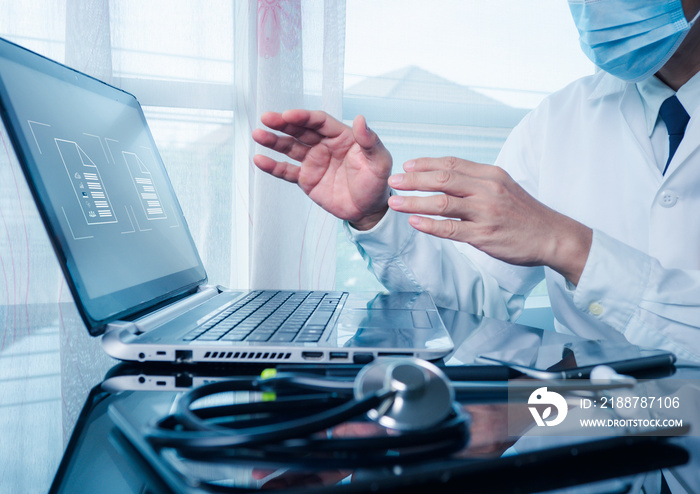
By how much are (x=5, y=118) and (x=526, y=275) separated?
0.84 metres

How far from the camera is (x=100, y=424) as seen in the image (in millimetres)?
318

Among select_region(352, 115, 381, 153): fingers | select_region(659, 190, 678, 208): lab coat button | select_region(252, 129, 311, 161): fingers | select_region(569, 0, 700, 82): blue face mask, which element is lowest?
select_region(659, 190, 678, 208): lab coat button

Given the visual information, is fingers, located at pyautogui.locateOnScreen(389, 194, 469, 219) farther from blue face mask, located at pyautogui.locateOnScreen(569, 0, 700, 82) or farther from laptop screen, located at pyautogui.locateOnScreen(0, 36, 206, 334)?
blue face mask, located at pyautogui.locateOnScreen(569, 0, 700, 82)

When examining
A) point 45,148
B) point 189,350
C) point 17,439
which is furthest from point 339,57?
point 17,439

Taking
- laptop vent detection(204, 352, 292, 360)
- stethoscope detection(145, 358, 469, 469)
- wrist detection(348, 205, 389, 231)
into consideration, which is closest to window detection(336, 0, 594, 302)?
wrist detection(348, 205, 389, 231)

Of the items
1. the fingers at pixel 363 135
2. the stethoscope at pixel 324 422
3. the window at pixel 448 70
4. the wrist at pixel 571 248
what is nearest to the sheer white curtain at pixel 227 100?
the window at pixel 448 70

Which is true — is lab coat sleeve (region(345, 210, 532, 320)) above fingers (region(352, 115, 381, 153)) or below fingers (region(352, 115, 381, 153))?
below

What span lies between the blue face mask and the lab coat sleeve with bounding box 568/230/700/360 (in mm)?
371

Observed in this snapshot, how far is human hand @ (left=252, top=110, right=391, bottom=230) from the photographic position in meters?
0.65

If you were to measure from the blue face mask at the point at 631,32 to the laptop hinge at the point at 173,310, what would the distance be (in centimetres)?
77

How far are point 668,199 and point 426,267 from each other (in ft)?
1.31

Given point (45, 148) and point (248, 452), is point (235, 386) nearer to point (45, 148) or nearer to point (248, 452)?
point (248, 452)

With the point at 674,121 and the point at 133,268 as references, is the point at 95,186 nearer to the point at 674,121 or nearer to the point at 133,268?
the point at 133,268

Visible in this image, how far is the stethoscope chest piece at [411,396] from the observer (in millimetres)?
253
